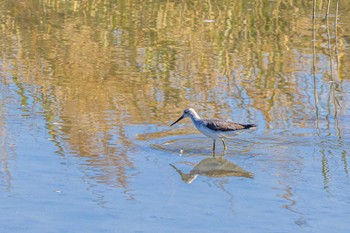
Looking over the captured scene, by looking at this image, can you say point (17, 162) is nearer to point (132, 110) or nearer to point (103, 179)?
point (103, 179)

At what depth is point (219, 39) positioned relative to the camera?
50.5ft

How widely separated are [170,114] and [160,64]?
249 cm

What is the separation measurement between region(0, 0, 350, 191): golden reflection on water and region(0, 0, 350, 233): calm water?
0.11 ft

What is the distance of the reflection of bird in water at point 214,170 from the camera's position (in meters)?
9.11

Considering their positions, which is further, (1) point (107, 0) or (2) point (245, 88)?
(1) point (107, 0)

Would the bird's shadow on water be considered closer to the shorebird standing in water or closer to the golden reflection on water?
the shorebird standing in water

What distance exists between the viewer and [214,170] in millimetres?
9414

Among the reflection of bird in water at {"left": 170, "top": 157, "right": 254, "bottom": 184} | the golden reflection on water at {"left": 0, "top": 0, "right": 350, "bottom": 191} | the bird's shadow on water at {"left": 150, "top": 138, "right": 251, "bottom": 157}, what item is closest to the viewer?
the reflection of bird in water at {"left": 170, "top": 157, "right": 254, "bottom": 184}

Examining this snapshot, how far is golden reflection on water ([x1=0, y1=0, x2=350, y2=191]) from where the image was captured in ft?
36.6

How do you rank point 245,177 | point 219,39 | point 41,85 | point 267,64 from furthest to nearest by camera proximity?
1. point 219,39
2. point 267,64
3. point 41,85
4. point 245,177

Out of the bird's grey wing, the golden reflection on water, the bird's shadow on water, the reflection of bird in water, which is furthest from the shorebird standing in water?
the golden reflection on water

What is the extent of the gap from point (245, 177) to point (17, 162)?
230 cm

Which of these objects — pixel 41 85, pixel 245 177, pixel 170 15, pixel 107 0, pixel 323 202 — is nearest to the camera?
pixel 323 202

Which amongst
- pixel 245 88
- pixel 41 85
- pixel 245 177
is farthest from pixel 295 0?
pixel 245 177
